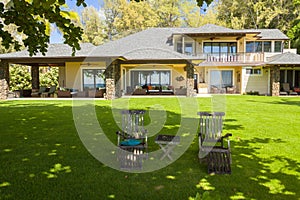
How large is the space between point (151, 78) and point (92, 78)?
590cm

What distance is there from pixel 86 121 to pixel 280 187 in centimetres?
754

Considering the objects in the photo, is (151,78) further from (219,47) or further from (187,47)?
(219,47)

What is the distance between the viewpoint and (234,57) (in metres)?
25.5

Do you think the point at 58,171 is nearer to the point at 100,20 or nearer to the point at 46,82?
the point at 46,82

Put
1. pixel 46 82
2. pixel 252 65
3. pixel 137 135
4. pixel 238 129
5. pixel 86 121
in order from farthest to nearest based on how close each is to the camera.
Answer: pixel 46 82 → pixel 252 65 → pixel 86 121 → pixel 238 129 → pixel 137 135

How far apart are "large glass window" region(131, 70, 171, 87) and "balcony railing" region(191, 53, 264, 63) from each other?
3.73 m

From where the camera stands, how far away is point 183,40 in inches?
985

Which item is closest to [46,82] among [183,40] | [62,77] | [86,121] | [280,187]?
[62,77]

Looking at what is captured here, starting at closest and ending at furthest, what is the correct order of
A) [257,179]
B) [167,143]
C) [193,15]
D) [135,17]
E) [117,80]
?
[257,179] < [167,143] < [117,80] < [135,17] < [193,15]

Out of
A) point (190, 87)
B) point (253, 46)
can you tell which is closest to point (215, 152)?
point (190, 87)

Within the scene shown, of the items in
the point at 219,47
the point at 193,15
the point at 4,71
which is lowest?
the point at 4,71

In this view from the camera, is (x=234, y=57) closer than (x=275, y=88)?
No

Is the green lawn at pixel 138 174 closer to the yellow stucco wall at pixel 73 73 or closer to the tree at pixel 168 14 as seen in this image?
the yellow stucco wall at pixel 73 73

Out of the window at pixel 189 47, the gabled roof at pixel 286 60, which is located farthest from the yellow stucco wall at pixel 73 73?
the gabled roof at pixel 286 60
